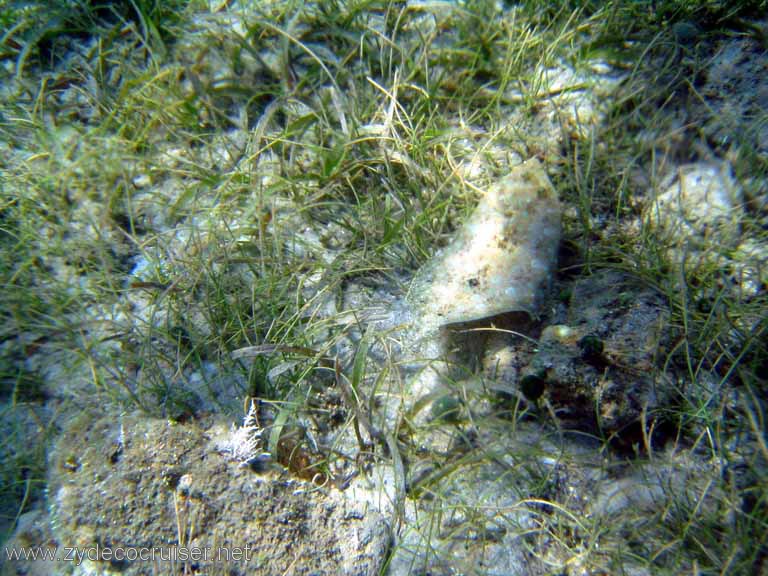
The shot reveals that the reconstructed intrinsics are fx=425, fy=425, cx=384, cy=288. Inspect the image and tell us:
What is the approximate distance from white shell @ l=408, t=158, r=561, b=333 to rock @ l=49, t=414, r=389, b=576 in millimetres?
1019

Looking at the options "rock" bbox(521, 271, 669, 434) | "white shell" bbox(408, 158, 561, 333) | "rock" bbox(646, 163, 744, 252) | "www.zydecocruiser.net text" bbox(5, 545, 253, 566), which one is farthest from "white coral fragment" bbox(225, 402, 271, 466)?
"rock" bbox(646, 163, 744, 252)

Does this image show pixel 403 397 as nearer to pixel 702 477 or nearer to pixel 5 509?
pixel 702 477

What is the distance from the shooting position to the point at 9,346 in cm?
243

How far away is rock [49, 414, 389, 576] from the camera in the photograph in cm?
160

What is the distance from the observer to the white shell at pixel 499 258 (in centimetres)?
210

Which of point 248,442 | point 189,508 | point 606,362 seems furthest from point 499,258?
point 189,508

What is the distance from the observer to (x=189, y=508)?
5.39ft

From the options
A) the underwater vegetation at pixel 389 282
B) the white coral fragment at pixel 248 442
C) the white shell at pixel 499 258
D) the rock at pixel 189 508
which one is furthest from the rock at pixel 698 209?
the white coral fragment at pixel 248 442

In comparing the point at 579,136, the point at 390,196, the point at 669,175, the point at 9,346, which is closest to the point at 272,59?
the point at 390,196

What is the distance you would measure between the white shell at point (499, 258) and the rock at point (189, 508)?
3.34 feet

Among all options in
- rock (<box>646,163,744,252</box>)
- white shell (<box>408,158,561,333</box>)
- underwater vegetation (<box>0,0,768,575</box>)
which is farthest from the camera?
rock (<box>646,163,744,252</box>)

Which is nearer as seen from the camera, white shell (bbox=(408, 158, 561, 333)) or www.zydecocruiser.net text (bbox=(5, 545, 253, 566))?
www.zydecocruiser.net text (bbox=(5, 545, 253, 566))

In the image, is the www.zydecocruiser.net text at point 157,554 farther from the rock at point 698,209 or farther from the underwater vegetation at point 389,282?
the rock at point 698,209

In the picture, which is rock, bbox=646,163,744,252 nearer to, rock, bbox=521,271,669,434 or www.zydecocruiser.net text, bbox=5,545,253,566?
rock, bbox=521,271,669,434
